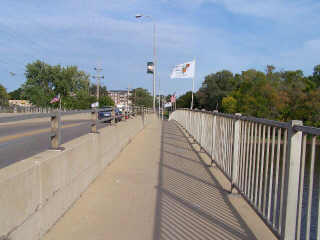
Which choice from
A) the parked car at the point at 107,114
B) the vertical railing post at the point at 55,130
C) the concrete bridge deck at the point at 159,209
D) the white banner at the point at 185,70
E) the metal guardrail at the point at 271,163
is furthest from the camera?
the white banner at the point at 185,70

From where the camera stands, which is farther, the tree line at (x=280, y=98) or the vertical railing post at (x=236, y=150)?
the tree line at (x=280, y=98)

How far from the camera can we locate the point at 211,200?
567 centimetres

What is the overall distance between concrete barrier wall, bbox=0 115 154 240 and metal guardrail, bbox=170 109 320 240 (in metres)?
2.70

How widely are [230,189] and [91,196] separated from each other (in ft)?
8.57

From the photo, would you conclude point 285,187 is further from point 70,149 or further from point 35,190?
point 70,149

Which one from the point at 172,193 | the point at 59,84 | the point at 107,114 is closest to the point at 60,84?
the point at 59,84

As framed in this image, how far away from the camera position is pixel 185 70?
25.6 metres

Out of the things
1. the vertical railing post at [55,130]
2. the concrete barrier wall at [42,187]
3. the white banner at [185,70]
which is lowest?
the concrete barrier wall at [42,187]

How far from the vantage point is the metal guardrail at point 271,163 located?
3.33m

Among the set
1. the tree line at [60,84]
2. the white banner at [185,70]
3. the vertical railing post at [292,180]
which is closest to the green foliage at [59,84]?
the tree line at [60,84]

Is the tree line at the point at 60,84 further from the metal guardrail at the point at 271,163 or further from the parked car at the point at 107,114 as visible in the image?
the metal guardrail at the point at 271,163

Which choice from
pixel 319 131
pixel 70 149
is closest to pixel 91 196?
pixel 70 149

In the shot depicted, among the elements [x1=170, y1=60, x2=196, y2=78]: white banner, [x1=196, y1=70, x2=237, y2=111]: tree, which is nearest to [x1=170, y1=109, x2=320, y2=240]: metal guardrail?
[x1=170, y1=60, x2=196, y2=78]: white banner

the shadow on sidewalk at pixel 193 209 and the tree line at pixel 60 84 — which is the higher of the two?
the tree line at pixel 60 84
